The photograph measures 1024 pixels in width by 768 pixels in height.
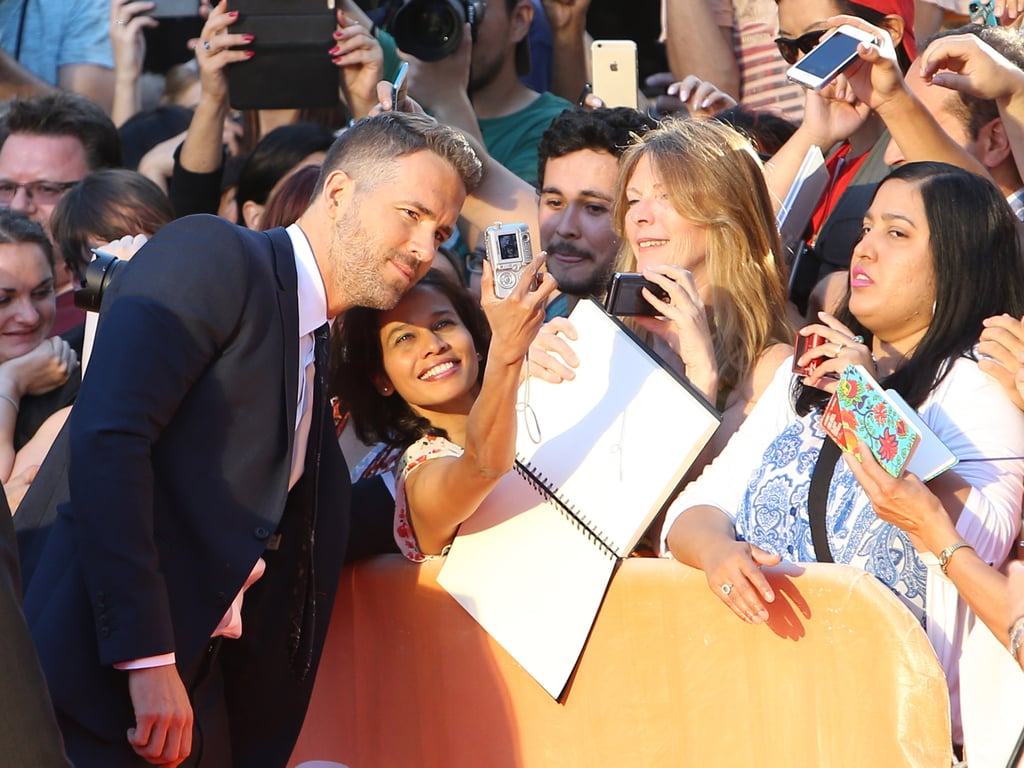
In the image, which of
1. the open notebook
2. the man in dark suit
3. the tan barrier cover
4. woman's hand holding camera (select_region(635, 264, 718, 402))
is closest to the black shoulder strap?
the tan barrier cover

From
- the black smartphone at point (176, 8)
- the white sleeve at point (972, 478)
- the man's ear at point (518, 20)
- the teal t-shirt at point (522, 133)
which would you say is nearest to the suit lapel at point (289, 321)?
the white sleeve at point (972, 478)

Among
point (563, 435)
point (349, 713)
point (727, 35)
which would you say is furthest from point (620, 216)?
point (727, 35)

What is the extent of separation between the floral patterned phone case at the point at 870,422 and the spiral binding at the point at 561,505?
584 mm

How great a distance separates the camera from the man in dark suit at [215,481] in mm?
2723

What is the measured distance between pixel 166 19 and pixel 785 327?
159 inches

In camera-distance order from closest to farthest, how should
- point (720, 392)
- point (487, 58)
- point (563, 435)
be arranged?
1. point (563, 435)
2. point (720, 392)
3. point (487, 58)

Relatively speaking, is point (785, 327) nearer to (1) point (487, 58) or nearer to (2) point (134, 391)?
(2) point (134, 391)

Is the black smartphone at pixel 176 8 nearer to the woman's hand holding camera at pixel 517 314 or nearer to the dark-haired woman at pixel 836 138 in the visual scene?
the dark-haired woman at pixel 836 138

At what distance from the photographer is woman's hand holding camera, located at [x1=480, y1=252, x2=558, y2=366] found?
2924mm

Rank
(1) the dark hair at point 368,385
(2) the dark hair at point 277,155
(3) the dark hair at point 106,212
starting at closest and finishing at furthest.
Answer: (1) the dark hair at point 368,385, (3) the dark hair at point 106,212, (2) the dark hair at point 277,155

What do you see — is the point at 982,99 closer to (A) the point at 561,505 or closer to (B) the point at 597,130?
(B) the point at 597,130

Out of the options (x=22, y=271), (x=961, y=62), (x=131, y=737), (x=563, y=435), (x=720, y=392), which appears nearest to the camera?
(x=131, y=737)

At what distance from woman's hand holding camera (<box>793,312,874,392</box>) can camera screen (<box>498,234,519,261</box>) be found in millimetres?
634

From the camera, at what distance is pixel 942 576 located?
9.30 ft
